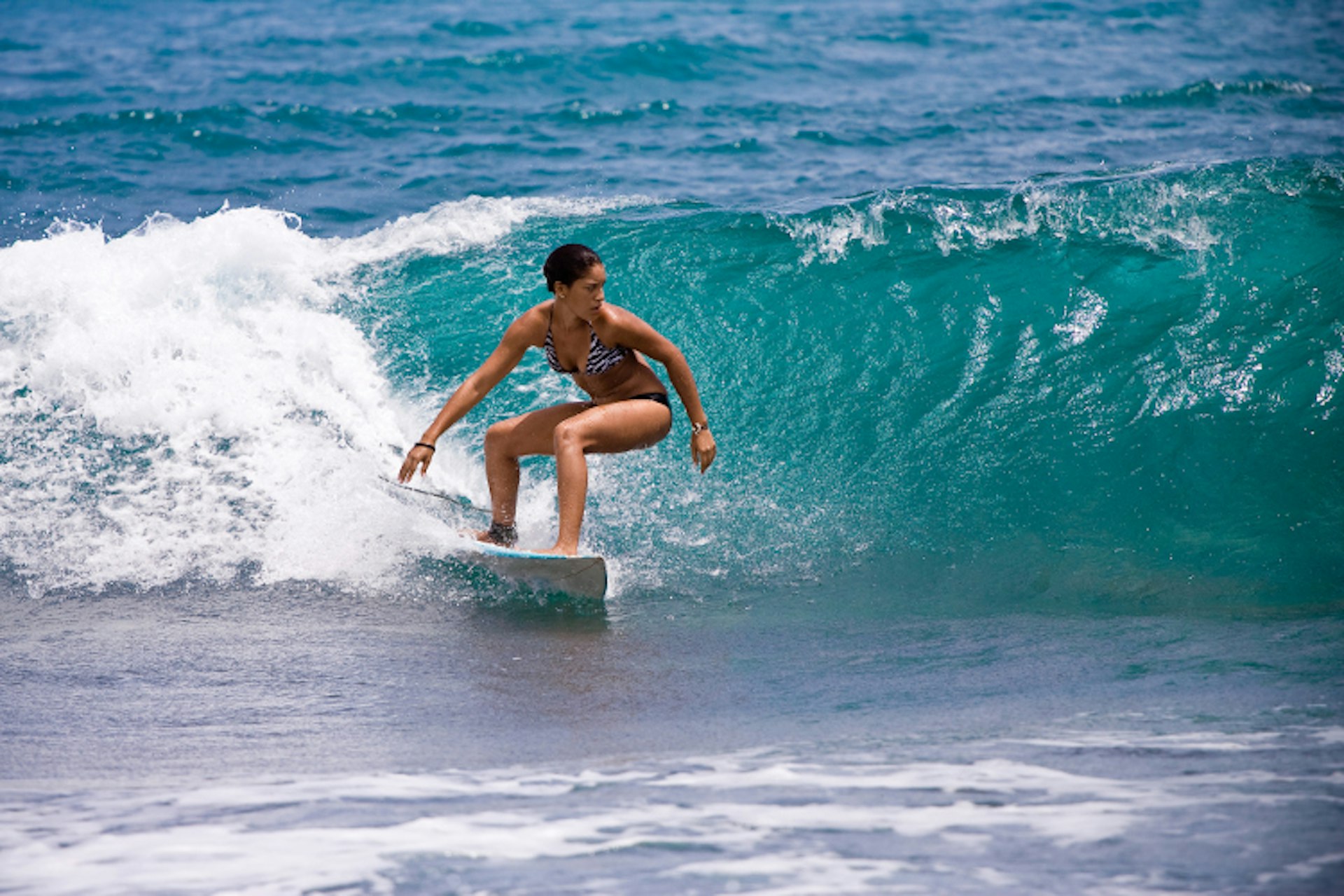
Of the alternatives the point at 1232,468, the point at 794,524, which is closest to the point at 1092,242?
the point at 1232,468

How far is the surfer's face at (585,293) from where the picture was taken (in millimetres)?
5281

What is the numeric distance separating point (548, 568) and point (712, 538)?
1.23m

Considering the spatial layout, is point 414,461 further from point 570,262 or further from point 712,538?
point 712,538

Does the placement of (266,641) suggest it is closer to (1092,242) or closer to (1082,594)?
(1082,594)

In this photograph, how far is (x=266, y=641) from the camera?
17.1ft

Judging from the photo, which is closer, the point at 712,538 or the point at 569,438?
the point at 569,438

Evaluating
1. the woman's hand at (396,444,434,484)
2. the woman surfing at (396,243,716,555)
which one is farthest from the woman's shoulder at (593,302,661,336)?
the woman's hand at (396,444,434,484)

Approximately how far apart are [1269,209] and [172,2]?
83.3 feet

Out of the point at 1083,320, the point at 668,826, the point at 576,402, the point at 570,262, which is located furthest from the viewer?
the point at 1083,320

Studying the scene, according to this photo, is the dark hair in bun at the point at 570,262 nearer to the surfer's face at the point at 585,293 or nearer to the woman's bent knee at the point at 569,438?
the surfer's face at the point at 585,293

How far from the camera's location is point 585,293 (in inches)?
209

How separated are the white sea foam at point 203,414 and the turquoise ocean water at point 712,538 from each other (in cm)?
3

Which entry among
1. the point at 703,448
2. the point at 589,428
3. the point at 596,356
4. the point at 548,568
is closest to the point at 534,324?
the point at 596,356

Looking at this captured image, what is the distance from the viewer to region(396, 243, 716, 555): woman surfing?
5441 millimetres
